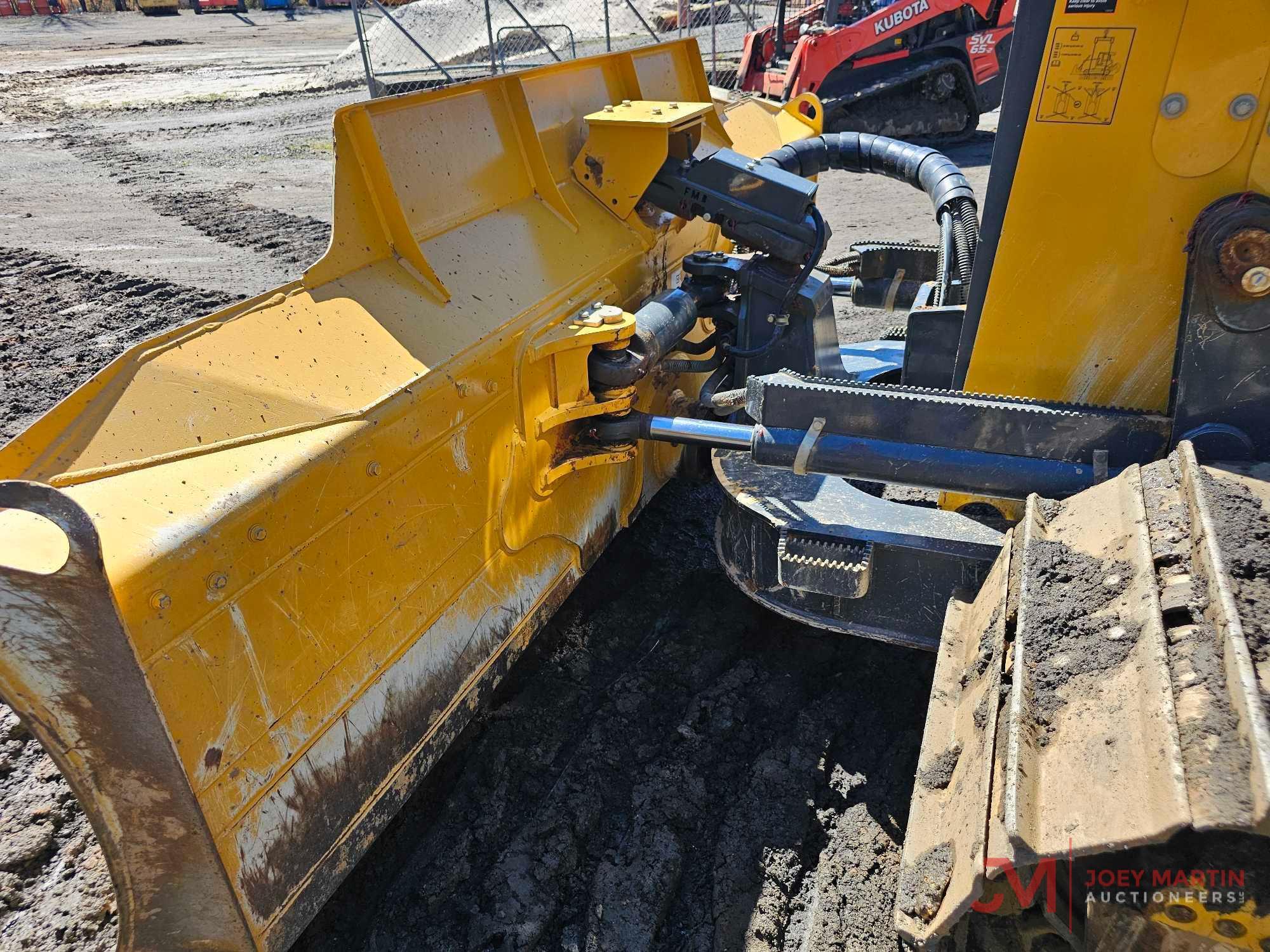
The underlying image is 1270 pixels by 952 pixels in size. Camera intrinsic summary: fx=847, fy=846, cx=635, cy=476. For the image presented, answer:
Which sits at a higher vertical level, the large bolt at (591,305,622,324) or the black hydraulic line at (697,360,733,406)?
the large bolt at (591,305,622,324)

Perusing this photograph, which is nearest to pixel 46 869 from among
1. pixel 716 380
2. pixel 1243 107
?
pixel 716 380

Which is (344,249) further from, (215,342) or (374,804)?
(374,804)

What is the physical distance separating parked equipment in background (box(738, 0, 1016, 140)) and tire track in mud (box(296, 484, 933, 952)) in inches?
364

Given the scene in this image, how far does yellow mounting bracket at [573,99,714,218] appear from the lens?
3127 millimetres

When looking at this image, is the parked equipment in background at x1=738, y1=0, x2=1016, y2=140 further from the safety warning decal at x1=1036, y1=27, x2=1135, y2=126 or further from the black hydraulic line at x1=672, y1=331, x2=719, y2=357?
the safety warning decal at x1=1036, y1=27, x2=1135, y2=126

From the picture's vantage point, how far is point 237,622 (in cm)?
161

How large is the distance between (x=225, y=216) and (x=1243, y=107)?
846 centimetres

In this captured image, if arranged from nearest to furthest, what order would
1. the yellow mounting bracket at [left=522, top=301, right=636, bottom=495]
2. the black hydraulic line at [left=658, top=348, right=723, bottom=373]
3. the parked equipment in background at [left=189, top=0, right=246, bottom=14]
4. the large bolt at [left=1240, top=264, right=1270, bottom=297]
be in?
the large bolt at [left=1240, top=264, right=1270, bottom=297] < the yellow mounting bracket at [left=522, top=301, right=636, bottom=495] < the black hydraulic line at [left=658, top=348, right=723, bottom=373] < the parked equipment in background at [left=189, top=0, right=246, bottom=14]

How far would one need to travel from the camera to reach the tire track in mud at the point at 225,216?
7.23 meters

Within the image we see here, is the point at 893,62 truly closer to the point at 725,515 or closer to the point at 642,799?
the point at 725,515

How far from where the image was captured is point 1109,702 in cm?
133

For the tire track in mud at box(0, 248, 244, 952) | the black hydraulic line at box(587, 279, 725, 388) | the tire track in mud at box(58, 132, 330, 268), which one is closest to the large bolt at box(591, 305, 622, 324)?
the black hydraulic line at box(587, 279, 725, 388)

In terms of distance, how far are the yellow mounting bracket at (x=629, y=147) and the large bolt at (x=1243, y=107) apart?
1.79m

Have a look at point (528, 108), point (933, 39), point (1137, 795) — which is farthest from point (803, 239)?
point (933, 39)
